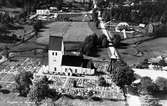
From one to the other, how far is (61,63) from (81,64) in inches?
156

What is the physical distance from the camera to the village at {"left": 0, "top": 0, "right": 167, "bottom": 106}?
37.0 m

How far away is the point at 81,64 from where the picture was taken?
46812 millimetres

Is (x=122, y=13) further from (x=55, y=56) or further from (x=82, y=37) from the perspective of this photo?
(x=55, y=56)

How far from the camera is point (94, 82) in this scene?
143 ft

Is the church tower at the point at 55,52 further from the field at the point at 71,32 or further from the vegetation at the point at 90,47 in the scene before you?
the field at the point at 71,32

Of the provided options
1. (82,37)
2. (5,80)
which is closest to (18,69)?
(5,80)

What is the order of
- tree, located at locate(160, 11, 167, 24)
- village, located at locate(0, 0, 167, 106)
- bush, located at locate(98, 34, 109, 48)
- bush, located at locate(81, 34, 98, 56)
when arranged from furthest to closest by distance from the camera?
1. tree, located at locate(160, 11, 167, 24)
2. bush, located at locate(98, 34, 109, 48)
3. bush, located at locate(81, 34, 98, 56)
4. village, located at locate(0, 0, 167, 106)

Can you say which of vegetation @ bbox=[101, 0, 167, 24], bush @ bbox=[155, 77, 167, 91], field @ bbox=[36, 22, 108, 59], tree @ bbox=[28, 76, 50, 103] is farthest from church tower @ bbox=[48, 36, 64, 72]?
vegetation @ bbox=[101, 0, 167, 24]

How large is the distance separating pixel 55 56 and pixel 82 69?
588 centimetres

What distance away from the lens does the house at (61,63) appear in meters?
46.5

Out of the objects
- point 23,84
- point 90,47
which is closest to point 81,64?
point 90,47

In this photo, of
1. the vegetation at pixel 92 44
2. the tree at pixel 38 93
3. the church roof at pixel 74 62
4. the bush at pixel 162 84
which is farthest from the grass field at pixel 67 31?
the tree at pixel 38 93

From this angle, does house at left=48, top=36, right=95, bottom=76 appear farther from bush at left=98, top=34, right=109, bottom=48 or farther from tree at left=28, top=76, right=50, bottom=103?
bush at left=98, top=34, right=109, bottom=48

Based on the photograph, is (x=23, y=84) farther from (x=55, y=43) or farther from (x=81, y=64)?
(x=81, y=64)
